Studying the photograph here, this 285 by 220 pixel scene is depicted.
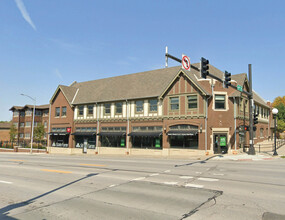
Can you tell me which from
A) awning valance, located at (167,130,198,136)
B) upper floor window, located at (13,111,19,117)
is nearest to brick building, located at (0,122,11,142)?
upper floor window, located at (13,111,19,117)

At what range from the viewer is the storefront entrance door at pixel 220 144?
1060 inches

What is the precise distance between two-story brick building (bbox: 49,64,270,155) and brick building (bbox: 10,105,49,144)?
20.4 meters

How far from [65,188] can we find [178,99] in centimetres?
2066

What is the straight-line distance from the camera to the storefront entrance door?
26.9 m

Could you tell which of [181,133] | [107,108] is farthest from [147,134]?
[107,108]

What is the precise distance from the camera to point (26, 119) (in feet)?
201

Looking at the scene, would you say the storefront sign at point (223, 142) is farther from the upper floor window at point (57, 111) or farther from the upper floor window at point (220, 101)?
the upper floor window at point (57, 111)

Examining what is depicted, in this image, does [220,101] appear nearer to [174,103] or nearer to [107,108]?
[174,103]

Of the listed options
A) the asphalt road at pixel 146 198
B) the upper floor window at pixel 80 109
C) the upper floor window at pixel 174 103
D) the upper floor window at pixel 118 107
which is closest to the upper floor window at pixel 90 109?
the upper floor window at pixel 80 109

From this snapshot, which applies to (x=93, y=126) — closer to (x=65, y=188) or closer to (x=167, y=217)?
(x=65, y=188)

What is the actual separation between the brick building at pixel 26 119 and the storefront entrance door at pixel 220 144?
44.4 metres

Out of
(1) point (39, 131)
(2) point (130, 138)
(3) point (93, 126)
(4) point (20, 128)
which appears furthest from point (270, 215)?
(4) point (20, 128)

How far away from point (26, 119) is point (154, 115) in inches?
1715

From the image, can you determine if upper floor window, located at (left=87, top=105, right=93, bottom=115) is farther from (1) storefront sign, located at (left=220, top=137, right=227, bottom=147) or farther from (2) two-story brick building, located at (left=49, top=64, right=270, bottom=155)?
(1) storefront sign, located at (left=220, top=137, right=227, bottom=147)
